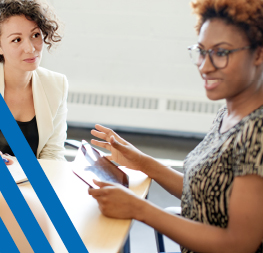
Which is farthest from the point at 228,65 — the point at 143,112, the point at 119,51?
the point at 119,51

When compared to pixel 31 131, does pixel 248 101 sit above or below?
above

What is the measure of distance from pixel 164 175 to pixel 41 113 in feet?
1.41

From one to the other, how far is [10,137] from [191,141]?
5.75 feet

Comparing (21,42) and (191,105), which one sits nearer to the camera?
(21,42)

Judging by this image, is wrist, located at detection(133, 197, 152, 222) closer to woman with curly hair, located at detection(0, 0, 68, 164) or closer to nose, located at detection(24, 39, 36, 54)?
woman with curly hair, located at detection(0, 0, 68, 164)

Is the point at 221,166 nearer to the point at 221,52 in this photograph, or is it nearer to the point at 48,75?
the point at 221,52

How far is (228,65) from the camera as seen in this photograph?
532mm

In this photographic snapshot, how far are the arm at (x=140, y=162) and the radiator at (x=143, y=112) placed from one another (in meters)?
0.19

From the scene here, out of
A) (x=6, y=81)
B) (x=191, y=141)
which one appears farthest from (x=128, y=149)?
(x=191, y=141)

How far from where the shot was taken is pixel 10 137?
1.40 feet

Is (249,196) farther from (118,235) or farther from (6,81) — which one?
(6,81)

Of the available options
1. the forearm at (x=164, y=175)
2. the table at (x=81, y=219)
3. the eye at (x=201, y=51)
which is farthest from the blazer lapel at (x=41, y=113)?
the eye at (x=201, y=51)

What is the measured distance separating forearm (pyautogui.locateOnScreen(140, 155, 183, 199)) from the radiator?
0.27m

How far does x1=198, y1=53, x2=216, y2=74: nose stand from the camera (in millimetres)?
549
